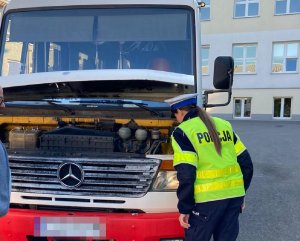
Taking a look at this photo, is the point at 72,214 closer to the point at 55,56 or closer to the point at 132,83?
the point at 132,83

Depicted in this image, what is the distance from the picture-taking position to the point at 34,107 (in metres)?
3.45

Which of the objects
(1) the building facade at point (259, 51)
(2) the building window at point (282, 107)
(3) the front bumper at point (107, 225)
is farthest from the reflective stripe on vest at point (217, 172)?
(2) the building window at point (282, 107)

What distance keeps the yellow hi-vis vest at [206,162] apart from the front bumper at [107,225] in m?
0.40

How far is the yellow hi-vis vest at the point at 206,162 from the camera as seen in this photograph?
2.56 metres

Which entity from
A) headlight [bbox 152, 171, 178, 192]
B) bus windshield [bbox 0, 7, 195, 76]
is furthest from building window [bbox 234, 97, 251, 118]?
headlight [bbox 152, 171, 178, 192]

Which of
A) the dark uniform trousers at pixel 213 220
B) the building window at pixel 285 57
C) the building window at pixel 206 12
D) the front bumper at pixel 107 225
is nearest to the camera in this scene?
the dark uniform trousers at pixel 213 220

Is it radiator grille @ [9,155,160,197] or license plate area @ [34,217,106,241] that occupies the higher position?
radiator grille @ [9,155,160,197]

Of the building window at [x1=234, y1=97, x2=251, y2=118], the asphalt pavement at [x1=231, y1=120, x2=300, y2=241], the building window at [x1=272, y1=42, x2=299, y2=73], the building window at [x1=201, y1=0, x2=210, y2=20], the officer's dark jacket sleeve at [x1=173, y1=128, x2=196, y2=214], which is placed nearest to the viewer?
the officer's dark jacket sleeve at [x1=173, y1=128, x2=196, y2=214]

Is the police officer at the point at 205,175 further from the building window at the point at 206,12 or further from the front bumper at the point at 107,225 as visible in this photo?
the building window at the point at 206,12

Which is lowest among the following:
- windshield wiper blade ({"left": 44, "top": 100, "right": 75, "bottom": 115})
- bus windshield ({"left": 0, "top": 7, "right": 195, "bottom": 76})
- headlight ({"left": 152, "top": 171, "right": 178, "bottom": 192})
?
headlight ({"left": 152, "top": 171, "right": 178, "bottom": 192})

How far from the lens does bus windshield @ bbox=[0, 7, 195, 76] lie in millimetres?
3807

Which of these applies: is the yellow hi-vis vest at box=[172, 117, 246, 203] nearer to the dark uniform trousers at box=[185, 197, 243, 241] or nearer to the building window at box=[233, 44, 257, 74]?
the dark uniform trousers at box=[185, 197, 243, 241]

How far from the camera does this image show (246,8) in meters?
22.2

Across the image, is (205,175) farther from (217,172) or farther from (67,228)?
(67,228)
